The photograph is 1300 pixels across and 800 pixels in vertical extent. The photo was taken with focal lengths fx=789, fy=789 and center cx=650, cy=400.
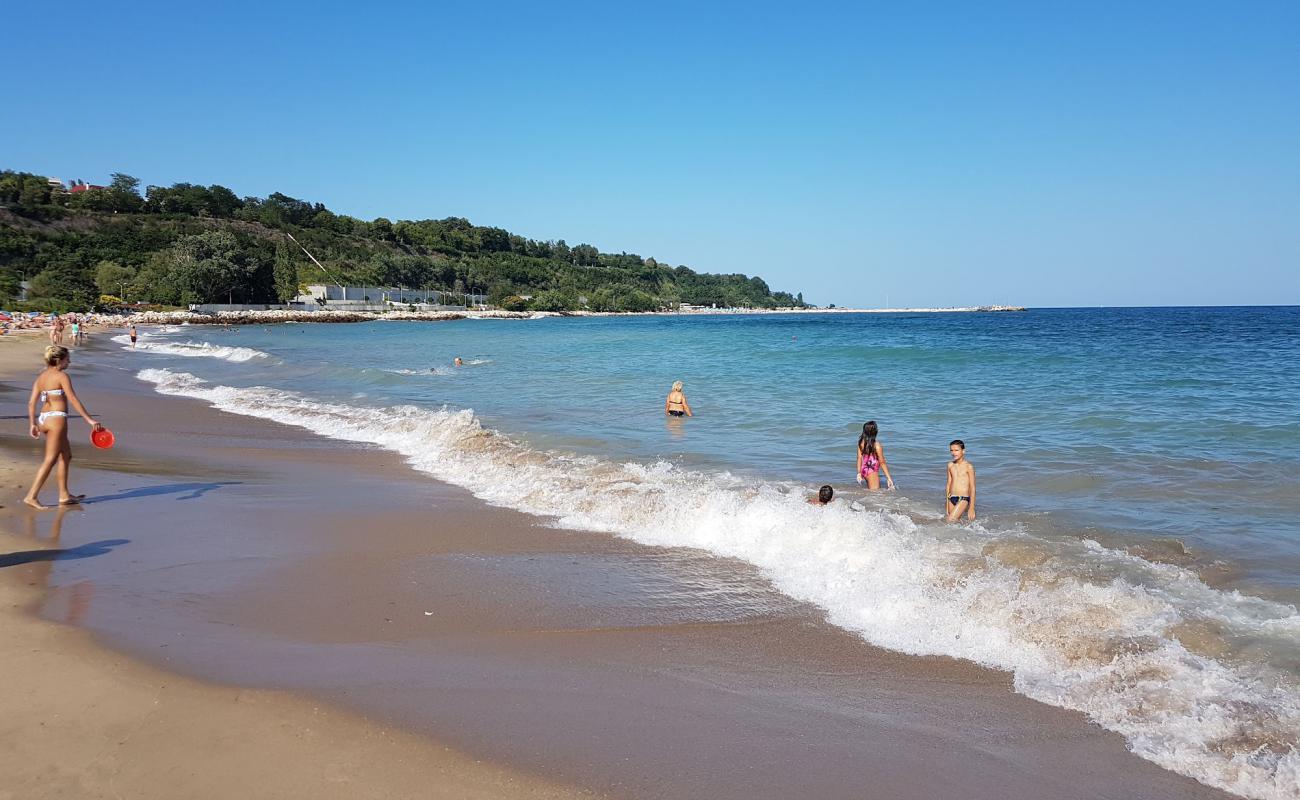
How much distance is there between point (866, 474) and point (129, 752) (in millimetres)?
7814

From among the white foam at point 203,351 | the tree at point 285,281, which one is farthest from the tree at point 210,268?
the white foam at point 203,351

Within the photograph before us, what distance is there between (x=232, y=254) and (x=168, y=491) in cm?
9112

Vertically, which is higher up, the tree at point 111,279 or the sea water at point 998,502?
the tree at point 111,279

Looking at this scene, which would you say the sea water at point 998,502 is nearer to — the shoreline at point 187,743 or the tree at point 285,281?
the shoreline at point 187,743

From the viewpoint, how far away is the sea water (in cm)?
438

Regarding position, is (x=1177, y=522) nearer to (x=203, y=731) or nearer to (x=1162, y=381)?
(x=203, y=731)

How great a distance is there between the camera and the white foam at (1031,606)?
383cm

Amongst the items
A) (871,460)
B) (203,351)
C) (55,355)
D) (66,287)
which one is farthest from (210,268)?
(871,460)

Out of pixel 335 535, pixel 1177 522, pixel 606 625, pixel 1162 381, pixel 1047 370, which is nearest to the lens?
pixel 606 625

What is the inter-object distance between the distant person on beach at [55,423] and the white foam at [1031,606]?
4.08m

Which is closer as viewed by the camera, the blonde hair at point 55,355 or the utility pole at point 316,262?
the blonde hair at point 55,355

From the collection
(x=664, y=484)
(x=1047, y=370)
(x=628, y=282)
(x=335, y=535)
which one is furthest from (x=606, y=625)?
(x=628, y=282)

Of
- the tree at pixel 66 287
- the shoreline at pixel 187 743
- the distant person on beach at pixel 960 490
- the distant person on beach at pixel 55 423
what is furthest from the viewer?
the tree at pixel 66 287

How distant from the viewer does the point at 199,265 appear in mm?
82250
